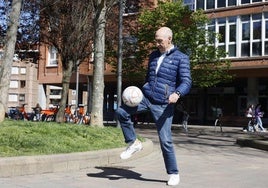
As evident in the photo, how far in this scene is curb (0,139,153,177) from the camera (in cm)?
724

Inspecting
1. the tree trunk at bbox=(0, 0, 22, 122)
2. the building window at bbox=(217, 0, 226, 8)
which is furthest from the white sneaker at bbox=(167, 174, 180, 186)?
the building window at bbox=(217, 0, 226, 8)

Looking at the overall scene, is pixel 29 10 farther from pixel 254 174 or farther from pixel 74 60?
pixel 254 174

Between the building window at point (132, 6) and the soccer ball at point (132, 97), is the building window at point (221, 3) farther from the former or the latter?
the soccer ball at point (132, 97)

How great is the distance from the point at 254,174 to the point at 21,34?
1993cm

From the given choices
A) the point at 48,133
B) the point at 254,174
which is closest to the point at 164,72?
the point at 254,174

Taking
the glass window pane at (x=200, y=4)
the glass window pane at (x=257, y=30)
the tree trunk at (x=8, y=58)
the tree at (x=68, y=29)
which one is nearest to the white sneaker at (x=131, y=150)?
the tree trunk at (x=8, y=58)

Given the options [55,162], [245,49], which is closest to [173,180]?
[55,162]

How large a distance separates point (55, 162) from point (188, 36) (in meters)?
20.3

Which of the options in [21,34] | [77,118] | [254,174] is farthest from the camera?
[77,118]

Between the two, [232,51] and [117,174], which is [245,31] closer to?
Answer: [232,51]

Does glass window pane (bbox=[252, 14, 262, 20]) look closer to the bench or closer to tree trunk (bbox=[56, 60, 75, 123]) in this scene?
the bench

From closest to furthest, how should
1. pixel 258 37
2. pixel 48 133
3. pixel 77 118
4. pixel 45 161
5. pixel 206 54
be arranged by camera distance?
1. pixel 45 161
2. pixel 48 133
3. pixel 206 54
4. pixel 77 118
5. pixel 258 37

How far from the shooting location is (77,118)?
32562 mm

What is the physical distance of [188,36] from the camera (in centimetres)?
2725
